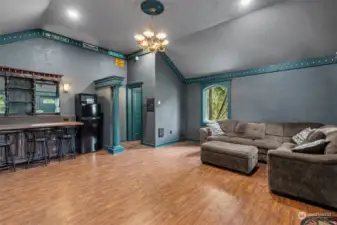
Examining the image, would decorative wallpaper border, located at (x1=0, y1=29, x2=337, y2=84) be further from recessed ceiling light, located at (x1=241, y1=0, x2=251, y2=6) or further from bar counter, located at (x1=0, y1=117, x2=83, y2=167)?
recessed ceiling light, located at (x1=241, y1=0, x2=251, y2=6)

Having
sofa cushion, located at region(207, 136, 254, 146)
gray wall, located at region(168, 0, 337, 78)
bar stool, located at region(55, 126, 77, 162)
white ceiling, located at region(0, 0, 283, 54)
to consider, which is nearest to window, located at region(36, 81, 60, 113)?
bar stool, located at region(55, 126, 77, 162)

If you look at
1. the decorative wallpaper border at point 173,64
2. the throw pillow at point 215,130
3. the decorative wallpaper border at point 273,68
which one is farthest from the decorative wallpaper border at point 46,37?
the throw pillow at point 215,130

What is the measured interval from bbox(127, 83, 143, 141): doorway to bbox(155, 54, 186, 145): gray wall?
3.02 ft

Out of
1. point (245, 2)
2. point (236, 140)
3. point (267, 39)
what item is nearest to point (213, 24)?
point (245, 2)

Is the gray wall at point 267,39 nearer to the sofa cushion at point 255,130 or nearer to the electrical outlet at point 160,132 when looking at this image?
the sofa cushion at point 255,130

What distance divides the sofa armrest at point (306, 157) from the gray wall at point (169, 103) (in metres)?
3.83

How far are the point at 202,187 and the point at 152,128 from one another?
3.32 meters

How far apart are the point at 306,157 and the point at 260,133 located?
2395 mm

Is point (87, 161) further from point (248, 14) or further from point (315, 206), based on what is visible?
point (248, 14)

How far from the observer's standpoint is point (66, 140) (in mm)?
4820

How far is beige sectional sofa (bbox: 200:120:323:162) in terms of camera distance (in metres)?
4.12

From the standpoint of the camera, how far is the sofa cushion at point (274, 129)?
4.51 metres

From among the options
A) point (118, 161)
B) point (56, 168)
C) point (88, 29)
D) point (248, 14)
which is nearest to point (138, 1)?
point (88, 29)

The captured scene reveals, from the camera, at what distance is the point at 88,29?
4.60 metres
